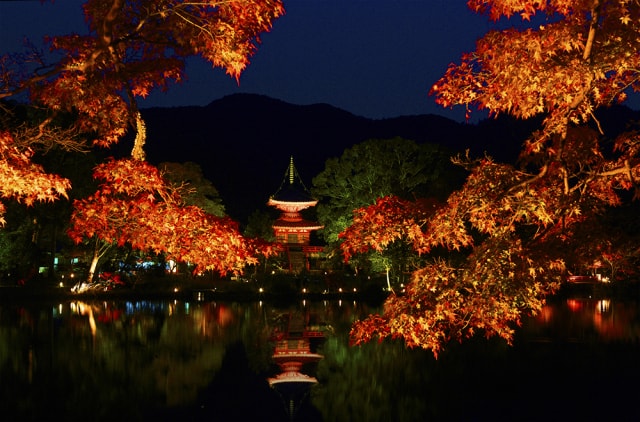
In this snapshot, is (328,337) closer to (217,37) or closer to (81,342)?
(81,342)

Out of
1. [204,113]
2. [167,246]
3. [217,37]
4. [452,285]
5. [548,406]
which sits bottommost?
[548,406]

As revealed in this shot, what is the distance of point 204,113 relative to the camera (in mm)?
138000

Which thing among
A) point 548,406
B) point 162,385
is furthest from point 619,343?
point 162,385

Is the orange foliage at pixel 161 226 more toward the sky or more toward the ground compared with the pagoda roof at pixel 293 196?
more toward the ground

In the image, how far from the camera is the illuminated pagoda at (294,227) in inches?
1561

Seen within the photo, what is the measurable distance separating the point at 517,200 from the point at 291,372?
36.3ft

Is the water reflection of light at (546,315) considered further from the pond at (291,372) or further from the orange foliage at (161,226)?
the orange foliage at (161,226)

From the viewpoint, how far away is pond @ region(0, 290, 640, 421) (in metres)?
11.9

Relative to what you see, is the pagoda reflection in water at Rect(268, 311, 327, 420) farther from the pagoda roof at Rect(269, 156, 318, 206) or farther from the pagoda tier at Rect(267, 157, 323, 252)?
the pagoda roof at Rect(269, 156, 318, 206)

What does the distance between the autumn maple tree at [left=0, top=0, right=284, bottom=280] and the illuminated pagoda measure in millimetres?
31514

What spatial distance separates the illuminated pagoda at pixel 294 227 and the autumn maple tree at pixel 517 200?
32311 millimetres

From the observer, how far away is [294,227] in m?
40.5

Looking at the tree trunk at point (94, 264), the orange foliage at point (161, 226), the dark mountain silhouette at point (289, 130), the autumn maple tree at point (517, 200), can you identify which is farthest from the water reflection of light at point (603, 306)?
the dark mountain silhouette at point (289, 130)

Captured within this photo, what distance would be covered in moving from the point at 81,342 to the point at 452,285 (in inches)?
583
